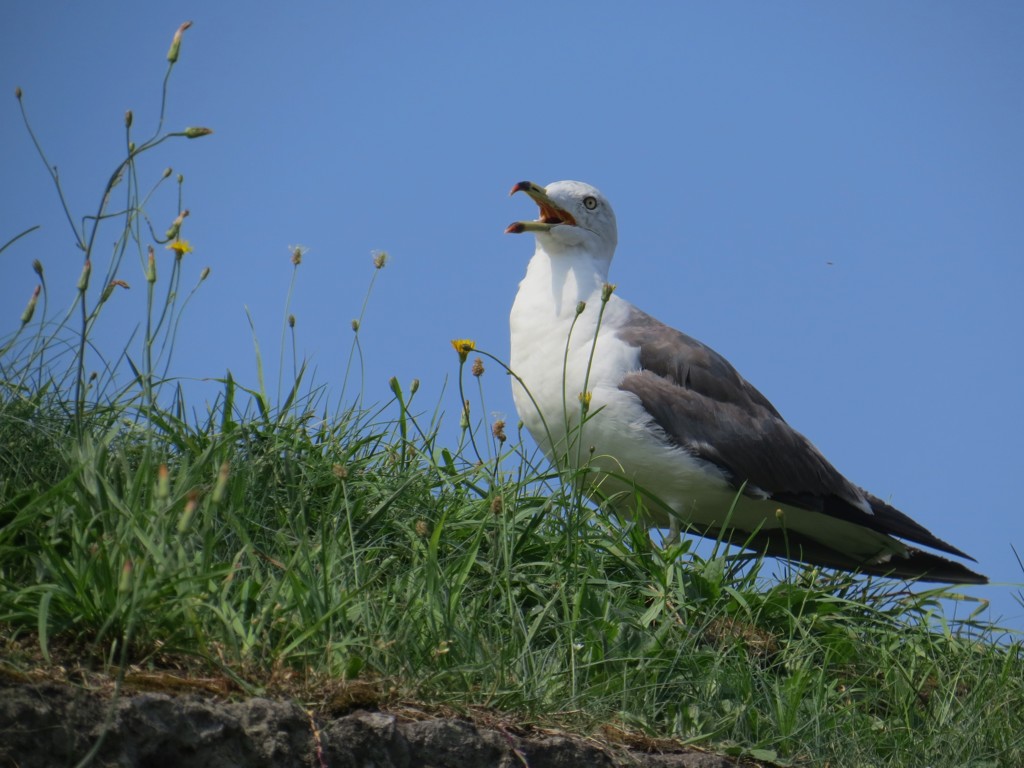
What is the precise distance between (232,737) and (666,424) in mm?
3470

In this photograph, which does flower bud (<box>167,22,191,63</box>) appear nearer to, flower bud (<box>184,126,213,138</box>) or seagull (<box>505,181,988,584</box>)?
flower bud (<box>184,126,213,138</box>)

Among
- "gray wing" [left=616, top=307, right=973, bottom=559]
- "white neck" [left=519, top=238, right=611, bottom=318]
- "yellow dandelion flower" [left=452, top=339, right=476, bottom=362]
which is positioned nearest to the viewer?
"yellow dandelion flower" [left=452, top=339, right=476, bottom=362]

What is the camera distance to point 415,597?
3811 mm

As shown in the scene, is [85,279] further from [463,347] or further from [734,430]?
[734,430]

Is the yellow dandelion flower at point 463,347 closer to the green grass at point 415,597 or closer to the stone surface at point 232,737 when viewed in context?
the green grass at point 415,597

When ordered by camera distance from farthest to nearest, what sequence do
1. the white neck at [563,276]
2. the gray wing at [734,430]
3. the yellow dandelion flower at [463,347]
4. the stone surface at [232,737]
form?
the white neck at [563,276] → the gray wing at [734,430] → the yellow dandelion flower at [463,347] → the stone surface at [232,737]

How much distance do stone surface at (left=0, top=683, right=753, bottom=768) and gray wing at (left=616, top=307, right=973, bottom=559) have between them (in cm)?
284

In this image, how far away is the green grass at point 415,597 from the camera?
10.5ft

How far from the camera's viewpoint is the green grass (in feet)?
10.5

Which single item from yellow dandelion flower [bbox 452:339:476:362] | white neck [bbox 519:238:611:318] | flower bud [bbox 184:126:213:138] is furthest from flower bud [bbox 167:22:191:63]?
white neck [bbox 519:238:611:318]

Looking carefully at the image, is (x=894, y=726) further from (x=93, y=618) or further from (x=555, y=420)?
(x=93, y=618)

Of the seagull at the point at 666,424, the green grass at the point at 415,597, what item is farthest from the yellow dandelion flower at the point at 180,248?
the seagull at the point at 666,424

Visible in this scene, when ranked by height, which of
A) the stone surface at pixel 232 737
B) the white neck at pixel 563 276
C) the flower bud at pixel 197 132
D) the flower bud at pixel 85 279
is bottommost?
the stone surface at pixel 232 737

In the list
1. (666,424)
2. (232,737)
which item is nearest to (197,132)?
(232,737)
